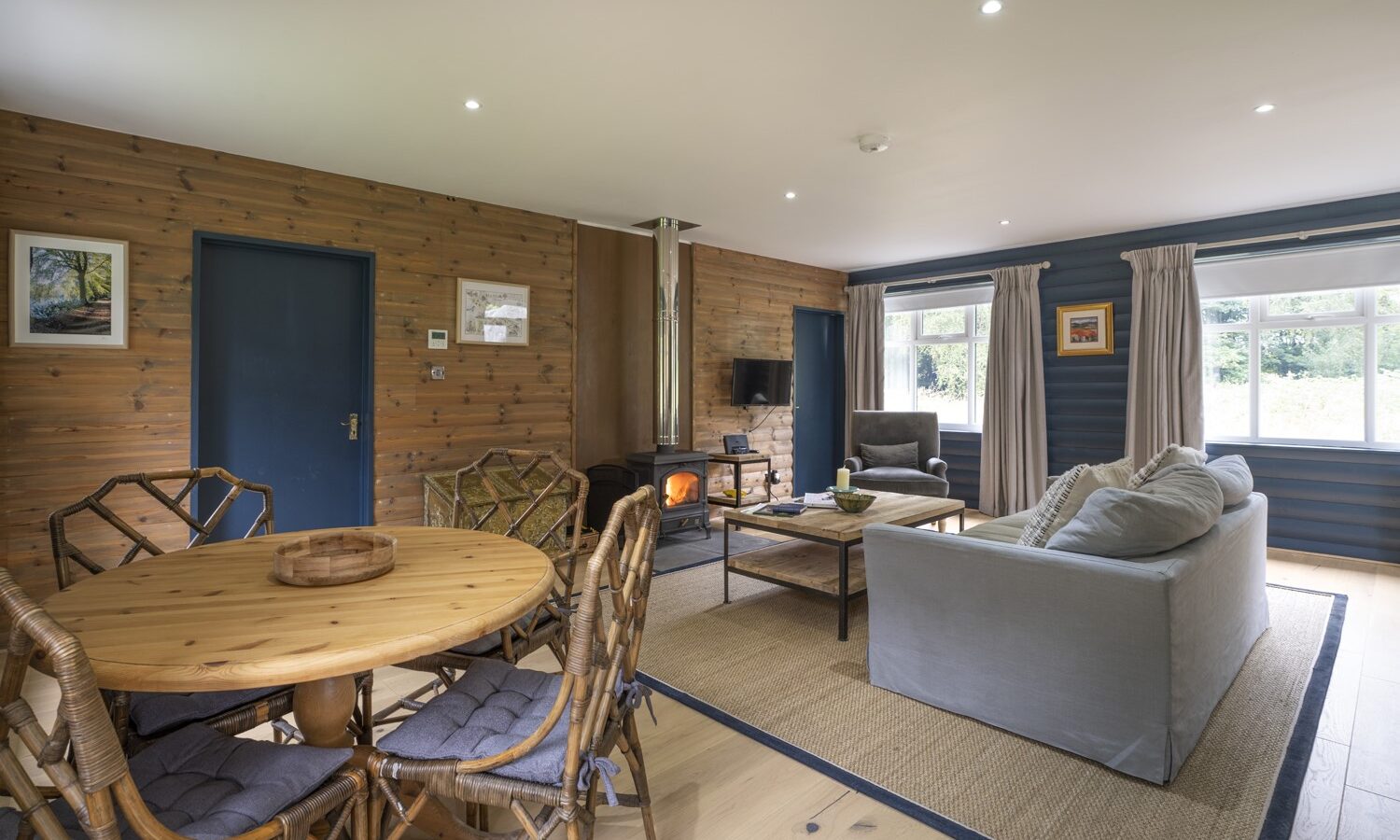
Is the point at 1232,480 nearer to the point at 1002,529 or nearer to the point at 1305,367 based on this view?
the point at 1002,529

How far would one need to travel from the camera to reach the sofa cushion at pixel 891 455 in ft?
20.5

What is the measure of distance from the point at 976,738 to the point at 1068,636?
49 cm

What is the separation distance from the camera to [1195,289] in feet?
16.8

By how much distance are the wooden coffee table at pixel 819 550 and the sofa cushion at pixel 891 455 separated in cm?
208

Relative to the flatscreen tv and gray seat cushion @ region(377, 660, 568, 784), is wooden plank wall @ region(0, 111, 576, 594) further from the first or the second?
gray seat cushion @ region(377, 660, 568, 784)

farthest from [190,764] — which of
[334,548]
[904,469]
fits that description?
[904,469]

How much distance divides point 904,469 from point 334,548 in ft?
16.5

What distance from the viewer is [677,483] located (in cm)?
535

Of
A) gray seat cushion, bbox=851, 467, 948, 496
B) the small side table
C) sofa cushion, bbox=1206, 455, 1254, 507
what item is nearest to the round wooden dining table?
sofa cushion, bbox=1206, 455, 1254, 507

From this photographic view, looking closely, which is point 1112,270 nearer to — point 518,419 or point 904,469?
point 904,469

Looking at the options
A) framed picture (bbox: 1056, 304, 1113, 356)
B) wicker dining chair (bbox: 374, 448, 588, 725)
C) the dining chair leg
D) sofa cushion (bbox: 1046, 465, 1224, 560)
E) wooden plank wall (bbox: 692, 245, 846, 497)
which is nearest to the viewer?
the dining chair leg

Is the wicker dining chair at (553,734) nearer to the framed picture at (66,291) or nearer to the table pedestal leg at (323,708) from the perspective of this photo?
the table pedestal leg at (323,708)

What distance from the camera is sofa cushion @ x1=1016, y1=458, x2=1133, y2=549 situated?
249 cm

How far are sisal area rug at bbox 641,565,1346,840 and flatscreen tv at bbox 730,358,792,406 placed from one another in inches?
120
